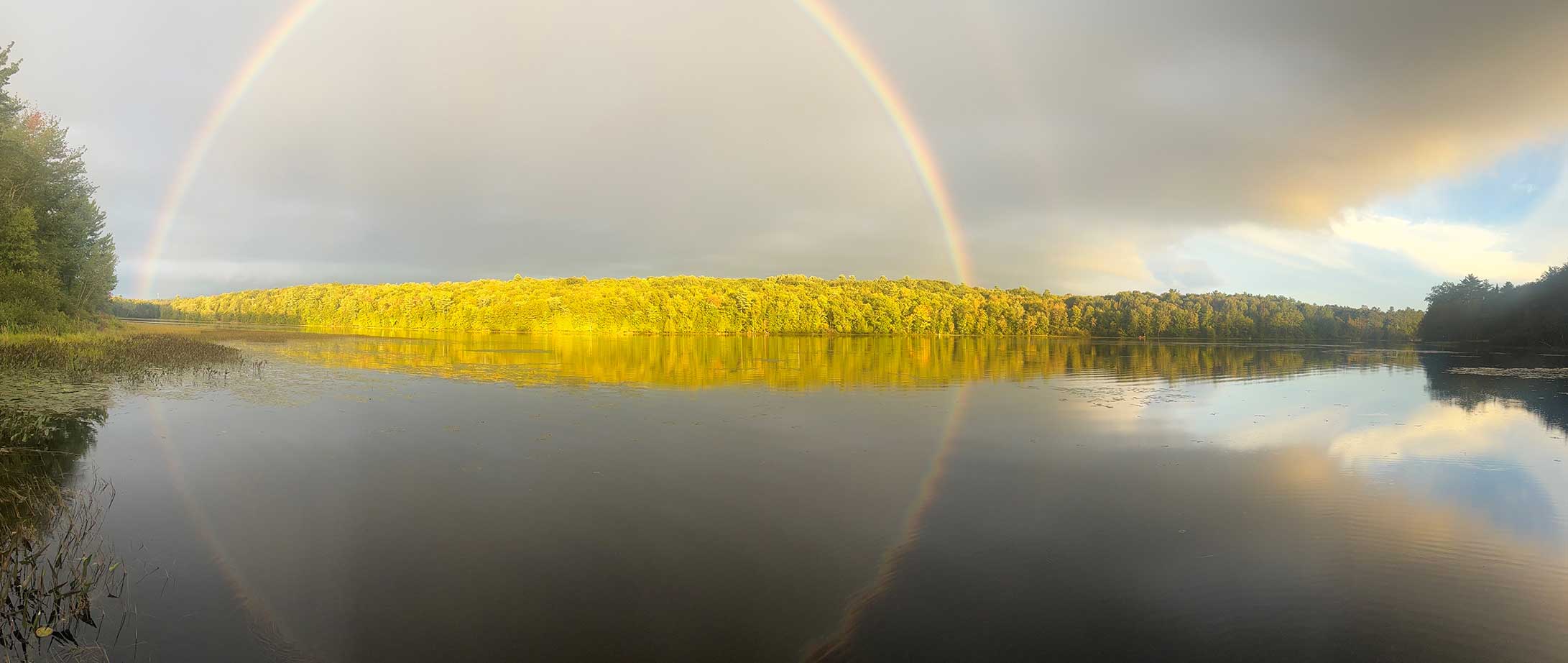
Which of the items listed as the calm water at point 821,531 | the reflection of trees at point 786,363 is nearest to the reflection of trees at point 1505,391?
the calm water at point 821,531

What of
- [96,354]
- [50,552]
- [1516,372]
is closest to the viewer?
[50,552]

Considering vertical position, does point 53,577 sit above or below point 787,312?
below

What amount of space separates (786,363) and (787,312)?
10066cm

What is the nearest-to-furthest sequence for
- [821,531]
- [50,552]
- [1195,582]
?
[50,552], [1195,582], [821,531]

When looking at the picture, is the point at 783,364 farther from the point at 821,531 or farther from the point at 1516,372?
the point at 1516,372

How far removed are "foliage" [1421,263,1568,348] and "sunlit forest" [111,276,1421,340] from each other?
32893 millimetres

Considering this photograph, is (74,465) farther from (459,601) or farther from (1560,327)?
(1560,327)

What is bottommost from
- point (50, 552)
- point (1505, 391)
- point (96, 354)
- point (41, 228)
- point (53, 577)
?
point (50, 552)

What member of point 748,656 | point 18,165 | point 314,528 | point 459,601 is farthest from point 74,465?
point 18,165

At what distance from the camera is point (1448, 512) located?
1181cm

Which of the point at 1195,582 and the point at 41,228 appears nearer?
the point at 1195,582

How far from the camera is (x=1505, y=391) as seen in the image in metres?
32.7

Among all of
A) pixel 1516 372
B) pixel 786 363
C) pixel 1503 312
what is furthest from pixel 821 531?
pixel 1503 312

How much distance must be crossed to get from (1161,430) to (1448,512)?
26.7 ft
